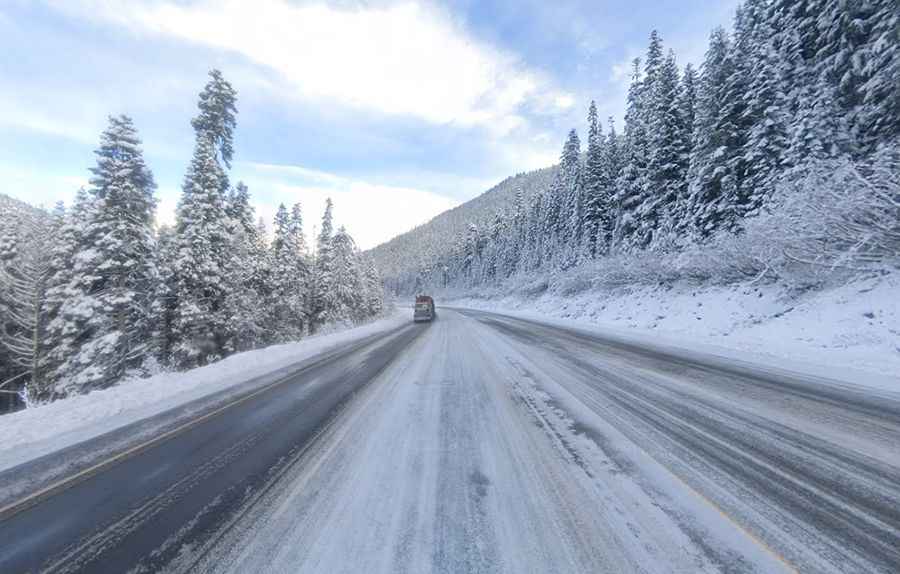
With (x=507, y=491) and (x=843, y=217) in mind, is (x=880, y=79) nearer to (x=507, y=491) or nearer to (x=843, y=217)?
(x=843, y=217)

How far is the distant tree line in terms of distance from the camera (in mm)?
16266

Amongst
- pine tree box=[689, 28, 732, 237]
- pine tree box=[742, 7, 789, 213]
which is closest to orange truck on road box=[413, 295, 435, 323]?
pine tree box=[689, 28, 732, 237]

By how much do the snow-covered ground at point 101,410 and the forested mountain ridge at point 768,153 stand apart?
57.4 feet

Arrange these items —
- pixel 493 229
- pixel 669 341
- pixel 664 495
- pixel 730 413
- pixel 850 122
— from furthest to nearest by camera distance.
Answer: pixel 493 229, pixel 850 122, pixel 669 341, pixel 730 413, pixel 664 495

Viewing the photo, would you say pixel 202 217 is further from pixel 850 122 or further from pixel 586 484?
pixel 850 122

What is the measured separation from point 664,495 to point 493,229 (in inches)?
3750

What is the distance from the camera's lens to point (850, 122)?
16.3 meters

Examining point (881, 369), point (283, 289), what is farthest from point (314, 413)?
point (283, 289)

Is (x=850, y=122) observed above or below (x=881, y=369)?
above

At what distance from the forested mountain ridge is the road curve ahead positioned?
26.9 feet

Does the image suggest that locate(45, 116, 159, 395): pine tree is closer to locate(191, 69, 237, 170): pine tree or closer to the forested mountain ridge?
locate(191, 69, 237, 170): pine tree

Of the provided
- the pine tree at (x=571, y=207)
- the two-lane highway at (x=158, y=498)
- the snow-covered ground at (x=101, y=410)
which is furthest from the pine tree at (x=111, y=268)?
the pine tree at (x=571, y=207)

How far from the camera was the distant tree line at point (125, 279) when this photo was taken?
1627 centimetres

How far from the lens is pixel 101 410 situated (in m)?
7.13
